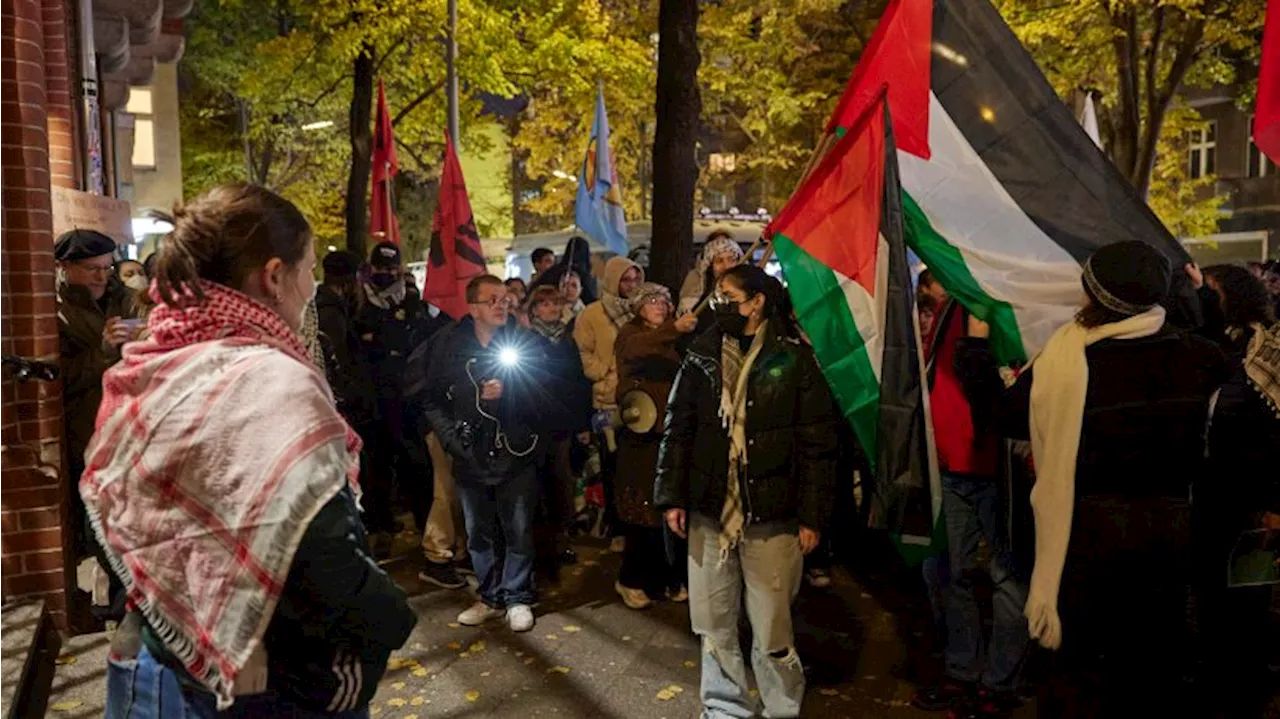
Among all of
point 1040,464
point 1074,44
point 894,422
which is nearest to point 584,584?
point 894,422

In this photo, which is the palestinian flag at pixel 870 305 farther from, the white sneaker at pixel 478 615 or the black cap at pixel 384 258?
the black cap at pixel 384 258

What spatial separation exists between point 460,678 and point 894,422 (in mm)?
2716

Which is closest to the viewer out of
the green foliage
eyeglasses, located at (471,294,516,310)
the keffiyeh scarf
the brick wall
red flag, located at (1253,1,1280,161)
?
the keffiyeh scarf

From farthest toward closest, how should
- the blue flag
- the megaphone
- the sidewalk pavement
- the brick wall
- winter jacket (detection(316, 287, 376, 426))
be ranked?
the blue flag
winter jacket (detection(316, 287, 376, 426))
the megaphone
the brick wall
the sidewalk pavement

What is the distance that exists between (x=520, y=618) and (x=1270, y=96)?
4.60 m

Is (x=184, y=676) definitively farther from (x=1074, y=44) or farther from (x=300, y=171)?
(x=300, y=171)

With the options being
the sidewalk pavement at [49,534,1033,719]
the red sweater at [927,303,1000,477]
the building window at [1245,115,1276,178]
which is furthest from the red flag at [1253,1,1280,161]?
the building window at [1245,115,1276,178]

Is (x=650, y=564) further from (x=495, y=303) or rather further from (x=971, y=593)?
(x=971, y=593)

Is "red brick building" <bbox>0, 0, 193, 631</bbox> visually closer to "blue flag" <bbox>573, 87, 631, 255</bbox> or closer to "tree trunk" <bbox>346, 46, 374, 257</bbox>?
"blue flag" <bbox>573, 87, 631, 255</bbox>

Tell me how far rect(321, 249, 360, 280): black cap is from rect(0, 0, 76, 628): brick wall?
2639 mm

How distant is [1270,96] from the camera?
4.40m

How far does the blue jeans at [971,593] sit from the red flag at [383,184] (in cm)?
873

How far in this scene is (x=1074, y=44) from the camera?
18.7 m

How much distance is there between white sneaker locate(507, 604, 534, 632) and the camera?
21.2 feet
